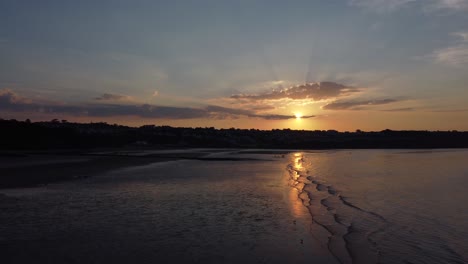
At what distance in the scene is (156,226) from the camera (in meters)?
11.6

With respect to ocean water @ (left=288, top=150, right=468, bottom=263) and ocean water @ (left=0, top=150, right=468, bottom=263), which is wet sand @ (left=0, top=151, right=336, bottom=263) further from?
ocean water @ (left=288, top=150, right=468, bottom=263)

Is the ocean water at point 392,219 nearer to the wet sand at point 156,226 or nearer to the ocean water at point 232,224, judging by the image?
the ocean water at point 232,224

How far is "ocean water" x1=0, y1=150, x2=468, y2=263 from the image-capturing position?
29.6ft

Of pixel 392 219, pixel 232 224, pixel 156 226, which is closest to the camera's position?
pixel 156 226

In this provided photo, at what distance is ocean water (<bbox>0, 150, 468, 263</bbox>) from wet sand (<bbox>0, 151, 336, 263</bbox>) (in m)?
0.02

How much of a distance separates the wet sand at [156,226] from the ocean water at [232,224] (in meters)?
0.02

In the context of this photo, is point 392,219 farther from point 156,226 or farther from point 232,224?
point 156,226

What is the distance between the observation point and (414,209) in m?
14.6

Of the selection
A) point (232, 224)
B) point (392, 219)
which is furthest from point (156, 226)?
point (392, 219)

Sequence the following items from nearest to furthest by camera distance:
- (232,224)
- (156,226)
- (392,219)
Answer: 1. (156,226)
2. (232,224)
3. (392,219)

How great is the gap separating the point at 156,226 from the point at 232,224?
2093mm

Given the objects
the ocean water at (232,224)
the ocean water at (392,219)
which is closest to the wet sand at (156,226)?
the ocean water at (232,224)

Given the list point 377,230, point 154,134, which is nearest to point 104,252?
point 377,230

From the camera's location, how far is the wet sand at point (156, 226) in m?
8.92
